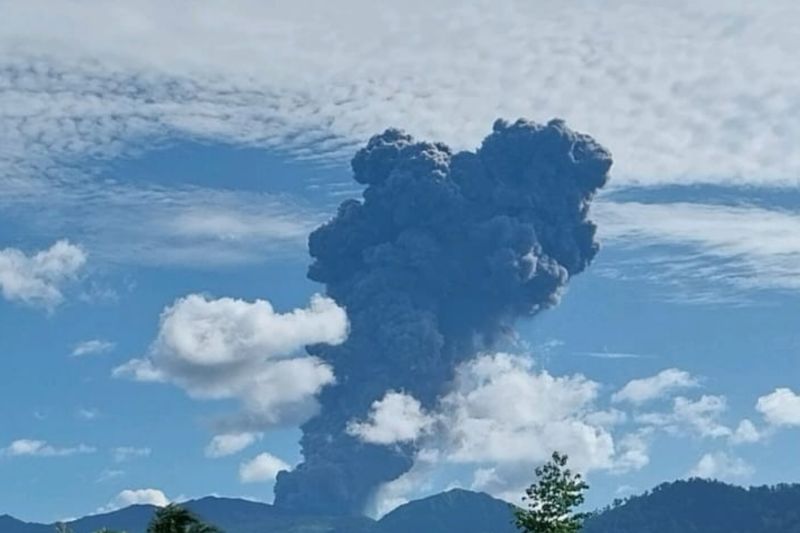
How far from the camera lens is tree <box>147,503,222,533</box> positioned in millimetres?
52469

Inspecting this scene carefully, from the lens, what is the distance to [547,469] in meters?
57.4

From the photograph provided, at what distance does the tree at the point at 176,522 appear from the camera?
172 ft

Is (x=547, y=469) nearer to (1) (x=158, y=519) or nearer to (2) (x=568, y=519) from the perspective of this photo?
(2) (x=568, y=519)

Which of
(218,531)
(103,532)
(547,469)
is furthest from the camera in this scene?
(547,469)

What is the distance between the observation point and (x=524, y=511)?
57.4 metres

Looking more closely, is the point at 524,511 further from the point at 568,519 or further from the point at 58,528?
the point at 58,528

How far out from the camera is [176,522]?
52.6 meters

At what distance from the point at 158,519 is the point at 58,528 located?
3.91 m

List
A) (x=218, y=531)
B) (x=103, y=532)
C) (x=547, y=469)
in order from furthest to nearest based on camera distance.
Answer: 1. (x=547, y=469)
2. (x=218, y=531)
3. (x=103, y=532)

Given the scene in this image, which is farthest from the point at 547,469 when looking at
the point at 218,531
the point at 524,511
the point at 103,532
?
the point at 103,532

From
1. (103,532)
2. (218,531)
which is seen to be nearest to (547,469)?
(218,531)

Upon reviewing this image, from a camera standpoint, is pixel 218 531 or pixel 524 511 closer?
pixel 218 531

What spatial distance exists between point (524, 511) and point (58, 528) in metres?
19.6

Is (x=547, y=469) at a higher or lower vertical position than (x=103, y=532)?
higher
